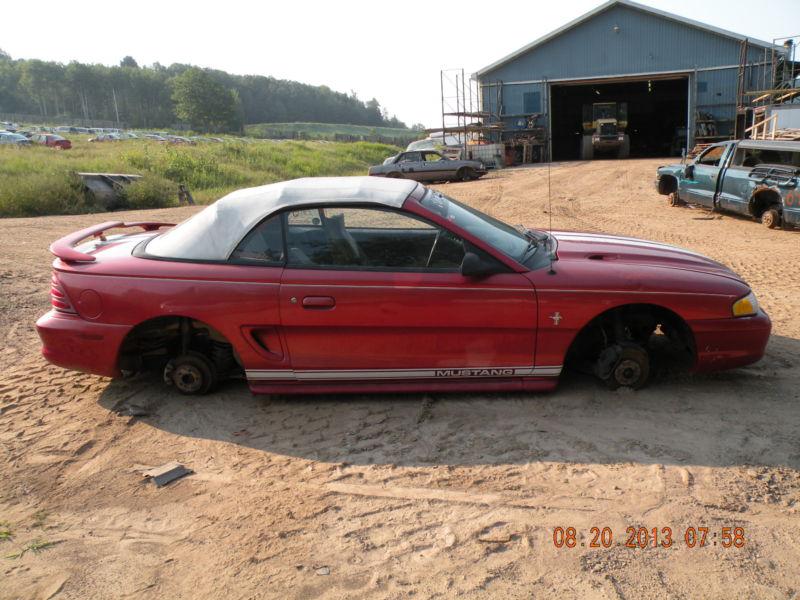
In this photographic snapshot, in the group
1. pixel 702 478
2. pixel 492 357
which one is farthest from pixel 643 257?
pixel 702 478

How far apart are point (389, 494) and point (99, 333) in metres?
2.32

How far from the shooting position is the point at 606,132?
35.2m

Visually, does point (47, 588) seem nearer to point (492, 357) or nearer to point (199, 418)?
point (199, 418)

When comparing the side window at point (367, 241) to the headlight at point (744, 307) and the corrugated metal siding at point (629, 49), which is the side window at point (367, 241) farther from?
the corrugated metal siding at point (629, 49)

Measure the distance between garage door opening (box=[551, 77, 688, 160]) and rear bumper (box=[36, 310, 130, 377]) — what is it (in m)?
38.3

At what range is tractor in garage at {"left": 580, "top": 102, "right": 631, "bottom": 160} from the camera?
3434 centimetres

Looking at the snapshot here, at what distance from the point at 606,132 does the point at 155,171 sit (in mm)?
24234

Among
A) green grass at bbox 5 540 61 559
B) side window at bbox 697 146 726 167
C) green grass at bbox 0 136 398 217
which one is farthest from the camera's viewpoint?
green grass at bbox 0 136 398 217

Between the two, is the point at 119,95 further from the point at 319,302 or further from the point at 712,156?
the point at 319,302

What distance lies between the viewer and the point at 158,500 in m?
3.26

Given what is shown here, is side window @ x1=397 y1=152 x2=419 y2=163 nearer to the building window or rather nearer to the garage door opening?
the building window

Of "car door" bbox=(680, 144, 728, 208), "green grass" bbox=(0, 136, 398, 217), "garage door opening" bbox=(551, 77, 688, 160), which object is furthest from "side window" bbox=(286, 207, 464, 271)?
"garage door opening" bbox=(551, 77, 688, 160)

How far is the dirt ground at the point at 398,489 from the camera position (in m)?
2.62

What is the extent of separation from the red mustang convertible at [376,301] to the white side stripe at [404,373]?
10mm
